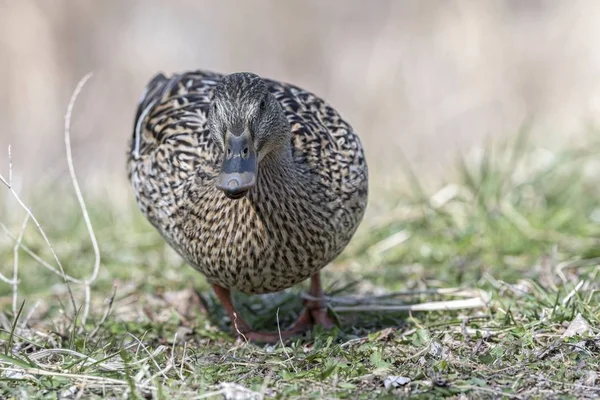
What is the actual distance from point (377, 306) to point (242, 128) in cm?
145

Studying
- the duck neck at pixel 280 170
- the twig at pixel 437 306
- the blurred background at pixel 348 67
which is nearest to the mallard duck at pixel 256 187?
the duck neck at pixel 280 170

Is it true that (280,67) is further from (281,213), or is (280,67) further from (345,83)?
(281,213)

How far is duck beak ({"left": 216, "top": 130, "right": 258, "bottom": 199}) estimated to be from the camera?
308cm

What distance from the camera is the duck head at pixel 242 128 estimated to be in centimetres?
312

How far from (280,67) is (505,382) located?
29.9ft

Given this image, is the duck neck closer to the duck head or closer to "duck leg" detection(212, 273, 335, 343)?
the duck head

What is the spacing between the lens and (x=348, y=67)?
32.0ft

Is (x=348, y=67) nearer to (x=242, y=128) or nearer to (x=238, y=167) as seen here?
(x=242, y=128)

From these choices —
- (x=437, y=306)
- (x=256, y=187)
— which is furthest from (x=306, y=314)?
(x=256, y=187)

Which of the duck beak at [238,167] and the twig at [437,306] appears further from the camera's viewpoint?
the twig at [437,306]

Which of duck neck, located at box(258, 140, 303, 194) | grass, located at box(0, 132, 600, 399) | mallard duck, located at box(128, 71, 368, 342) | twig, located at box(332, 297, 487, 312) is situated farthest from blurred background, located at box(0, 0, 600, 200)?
duck neck, located at box(258, 140, 303, 194)

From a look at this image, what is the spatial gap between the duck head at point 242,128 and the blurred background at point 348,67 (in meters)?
2.87

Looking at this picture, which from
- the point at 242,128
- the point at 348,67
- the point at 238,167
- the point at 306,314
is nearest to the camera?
the point at 238,167

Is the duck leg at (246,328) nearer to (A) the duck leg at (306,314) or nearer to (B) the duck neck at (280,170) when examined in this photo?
(A) the duck leg at (306,314)
